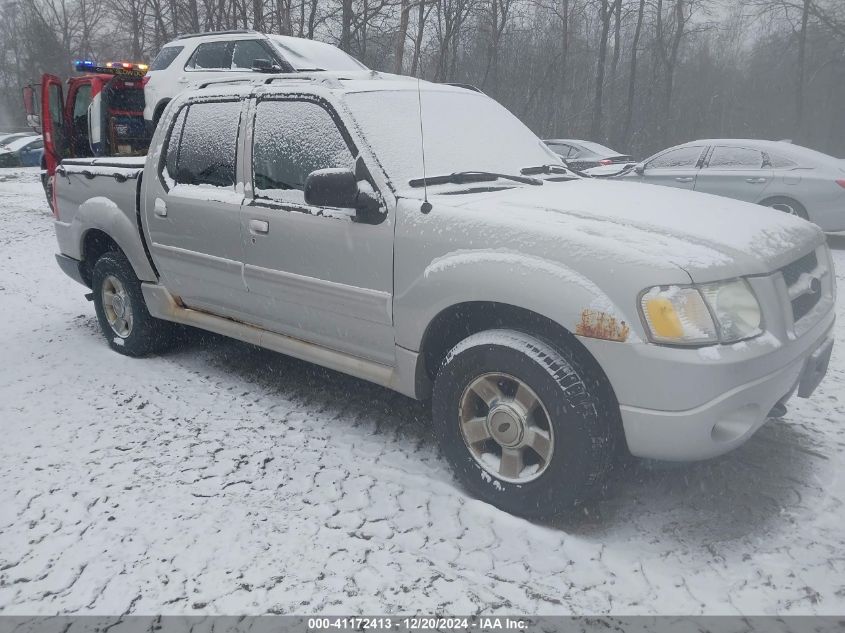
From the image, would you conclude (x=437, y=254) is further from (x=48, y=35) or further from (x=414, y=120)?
(x=48, y=35)

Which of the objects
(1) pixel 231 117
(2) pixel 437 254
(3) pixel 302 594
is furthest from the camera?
(1) pixel 231 117

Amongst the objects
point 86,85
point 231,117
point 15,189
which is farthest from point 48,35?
point 231,117

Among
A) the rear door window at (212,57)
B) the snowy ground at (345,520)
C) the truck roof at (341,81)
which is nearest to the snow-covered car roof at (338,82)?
the truck roof at (341,81)

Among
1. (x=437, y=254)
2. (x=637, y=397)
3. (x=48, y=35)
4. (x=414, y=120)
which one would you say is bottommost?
(x=637, y=397)

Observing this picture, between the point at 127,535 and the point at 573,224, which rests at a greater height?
the point at 573,224

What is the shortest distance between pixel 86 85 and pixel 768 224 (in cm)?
1053

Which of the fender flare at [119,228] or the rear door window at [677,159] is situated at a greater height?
the rear door window at [677,159]

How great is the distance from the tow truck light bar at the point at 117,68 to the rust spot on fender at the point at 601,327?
30.4 ft

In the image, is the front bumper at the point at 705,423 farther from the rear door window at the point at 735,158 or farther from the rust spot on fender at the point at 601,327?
the rear door window at the point at 735,158

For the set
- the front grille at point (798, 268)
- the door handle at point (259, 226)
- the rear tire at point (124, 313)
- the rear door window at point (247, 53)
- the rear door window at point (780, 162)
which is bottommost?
the rear tire at point (124, 313)

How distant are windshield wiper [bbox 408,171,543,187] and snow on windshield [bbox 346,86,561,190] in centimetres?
4

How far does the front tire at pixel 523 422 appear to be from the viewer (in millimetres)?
2656

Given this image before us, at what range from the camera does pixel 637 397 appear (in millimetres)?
2535

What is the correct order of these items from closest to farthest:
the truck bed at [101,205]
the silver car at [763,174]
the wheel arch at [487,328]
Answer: the wheel arch at [487,328] → the truck bed at [101,205] → the silver car at [763,174]
